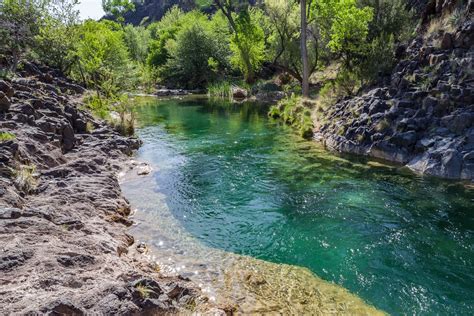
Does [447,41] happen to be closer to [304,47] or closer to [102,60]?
[304,47]

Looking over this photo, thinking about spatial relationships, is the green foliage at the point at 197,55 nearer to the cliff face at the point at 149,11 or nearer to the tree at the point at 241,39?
the tree at the point at 241,39

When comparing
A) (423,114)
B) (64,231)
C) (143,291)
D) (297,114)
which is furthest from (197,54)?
(143,291)

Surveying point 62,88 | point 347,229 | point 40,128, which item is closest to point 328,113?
point 347,229

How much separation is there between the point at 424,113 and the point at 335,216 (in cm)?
973

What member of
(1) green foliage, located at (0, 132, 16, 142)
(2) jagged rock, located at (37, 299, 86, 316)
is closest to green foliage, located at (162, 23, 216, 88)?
(1) green foliage, located at (0, 132, 16, 142)

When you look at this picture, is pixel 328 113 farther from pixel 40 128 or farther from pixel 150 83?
pixel 150 83

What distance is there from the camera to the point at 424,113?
19.5m

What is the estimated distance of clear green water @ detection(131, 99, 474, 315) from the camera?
966 cm

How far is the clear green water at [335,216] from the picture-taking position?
31.7 feet

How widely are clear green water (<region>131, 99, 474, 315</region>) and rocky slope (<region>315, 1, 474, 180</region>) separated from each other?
126 cm

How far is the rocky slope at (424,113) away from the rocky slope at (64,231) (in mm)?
13467

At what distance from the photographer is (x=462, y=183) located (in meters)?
15.7

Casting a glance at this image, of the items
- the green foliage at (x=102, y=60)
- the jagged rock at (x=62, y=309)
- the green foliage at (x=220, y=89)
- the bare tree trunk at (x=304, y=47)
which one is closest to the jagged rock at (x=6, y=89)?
the green foliage at (x=102, y=60)

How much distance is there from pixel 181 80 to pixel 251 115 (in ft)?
104
